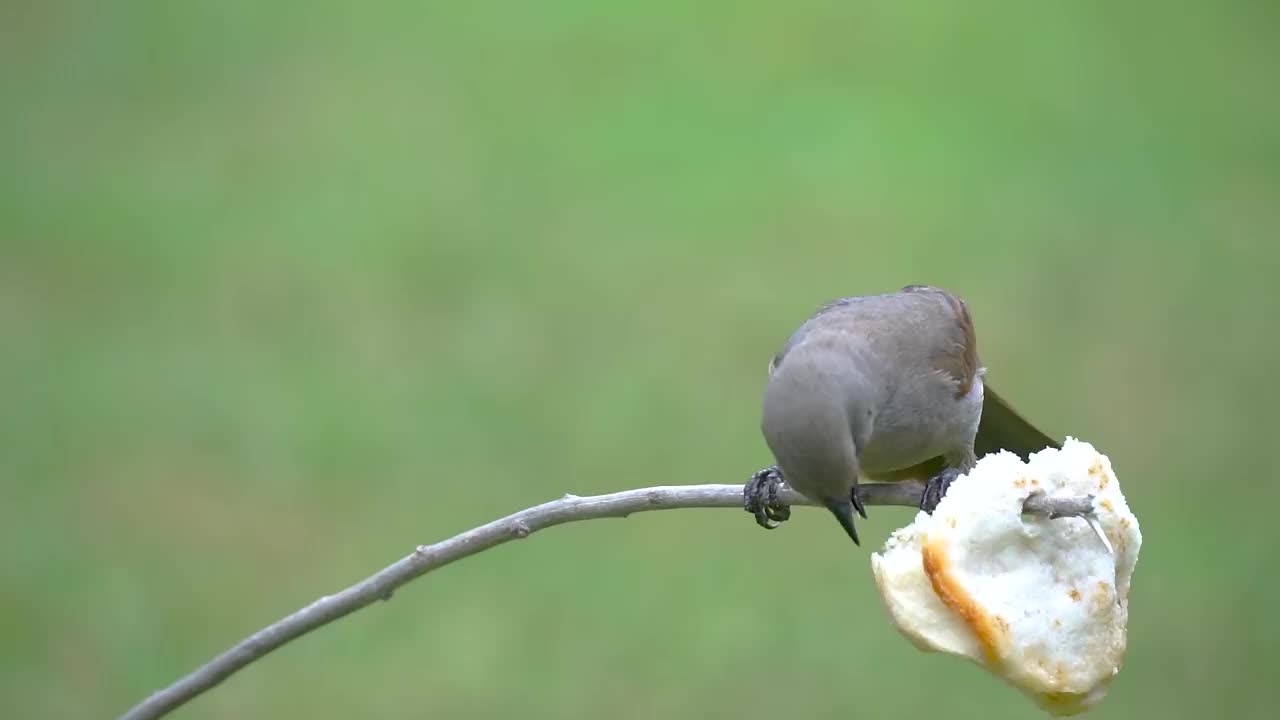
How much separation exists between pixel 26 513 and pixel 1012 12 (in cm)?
418

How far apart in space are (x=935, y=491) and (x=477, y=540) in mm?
795

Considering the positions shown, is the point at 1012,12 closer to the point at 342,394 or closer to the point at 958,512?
the point at 342,394

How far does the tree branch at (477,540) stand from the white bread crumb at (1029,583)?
46mm

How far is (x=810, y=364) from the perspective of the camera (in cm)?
210

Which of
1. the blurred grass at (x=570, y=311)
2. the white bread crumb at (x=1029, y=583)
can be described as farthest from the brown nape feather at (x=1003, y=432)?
the blurred grass at (x=570, y=311)

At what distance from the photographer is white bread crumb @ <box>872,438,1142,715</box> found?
1.80 meters

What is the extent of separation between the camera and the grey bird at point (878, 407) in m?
1.99

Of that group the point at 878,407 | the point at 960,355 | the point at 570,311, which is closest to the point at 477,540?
the point at 878,407

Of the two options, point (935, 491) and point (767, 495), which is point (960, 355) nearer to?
point (935, 491)

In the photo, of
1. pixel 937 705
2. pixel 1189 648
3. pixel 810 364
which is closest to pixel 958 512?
pixel 810 364

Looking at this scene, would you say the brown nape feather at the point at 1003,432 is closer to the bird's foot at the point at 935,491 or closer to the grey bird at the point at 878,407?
the grey bird at the point at 878,407

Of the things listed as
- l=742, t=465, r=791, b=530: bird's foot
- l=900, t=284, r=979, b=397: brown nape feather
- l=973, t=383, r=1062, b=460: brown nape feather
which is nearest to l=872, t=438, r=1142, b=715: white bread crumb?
l=742, t=465, r=791, b=530: bird's foot

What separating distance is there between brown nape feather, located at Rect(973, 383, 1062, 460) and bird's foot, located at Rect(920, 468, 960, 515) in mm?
388

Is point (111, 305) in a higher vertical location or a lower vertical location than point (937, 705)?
higher
